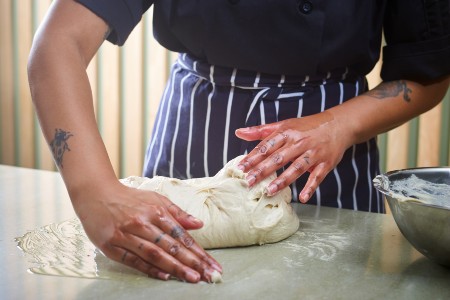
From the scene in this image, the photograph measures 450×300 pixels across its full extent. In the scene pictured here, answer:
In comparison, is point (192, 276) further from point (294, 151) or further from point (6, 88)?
point (6, 88)

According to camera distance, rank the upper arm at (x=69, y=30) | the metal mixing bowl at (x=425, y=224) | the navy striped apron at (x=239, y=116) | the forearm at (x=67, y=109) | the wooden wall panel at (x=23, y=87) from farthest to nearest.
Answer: the wooden wall panel at (x=23, y=87)
the navy striped apron at (x=239, y=116)
the upper arm at (x=69, y=30)
the forearm at (x=67, y=109)
the metal mixing bowl at (x=425, y=224)

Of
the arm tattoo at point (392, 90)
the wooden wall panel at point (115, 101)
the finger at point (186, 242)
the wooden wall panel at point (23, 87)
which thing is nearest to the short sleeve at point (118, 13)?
the finger at point (186, 242)

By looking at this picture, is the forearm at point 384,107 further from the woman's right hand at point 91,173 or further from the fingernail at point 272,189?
the woman's right hand at point 91,173

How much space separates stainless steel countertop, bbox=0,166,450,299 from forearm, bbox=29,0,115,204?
193mm

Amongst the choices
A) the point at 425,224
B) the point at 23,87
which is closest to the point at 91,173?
the point at 425,224

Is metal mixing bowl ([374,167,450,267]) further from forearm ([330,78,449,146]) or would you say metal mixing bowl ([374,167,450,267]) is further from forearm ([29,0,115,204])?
forearm ([29,0,115,204])

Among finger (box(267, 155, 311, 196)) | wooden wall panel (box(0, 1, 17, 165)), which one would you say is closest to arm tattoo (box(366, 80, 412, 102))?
finger (box(267, 155, 311, 196))

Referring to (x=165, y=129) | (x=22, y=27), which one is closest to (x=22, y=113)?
(x=22, y=27)

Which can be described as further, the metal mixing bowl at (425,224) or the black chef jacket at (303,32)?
the black chef jacket at (303,32)

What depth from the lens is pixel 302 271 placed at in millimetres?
1173

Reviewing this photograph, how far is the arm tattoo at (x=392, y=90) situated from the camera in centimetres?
161

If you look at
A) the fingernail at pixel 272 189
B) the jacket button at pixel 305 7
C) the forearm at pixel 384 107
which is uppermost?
the jacket button at pixel 305 7

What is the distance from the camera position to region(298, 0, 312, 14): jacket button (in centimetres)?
147

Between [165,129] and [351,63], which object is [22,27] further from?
[351,63]
